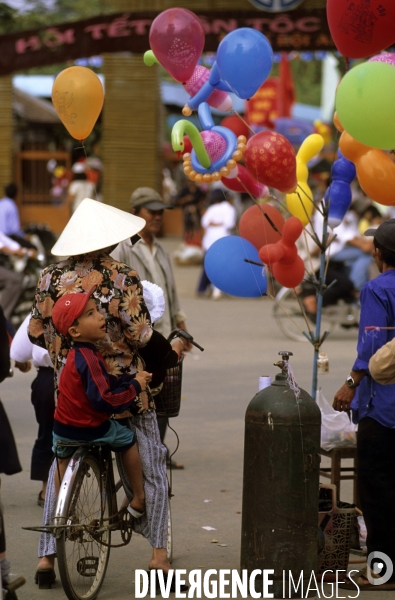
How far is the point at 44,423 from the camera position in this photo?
6.73 m

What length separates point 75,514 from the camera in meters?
4.89

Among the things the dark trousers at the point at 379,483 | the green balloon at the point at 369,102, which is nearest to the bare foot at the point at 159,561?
the dark trousers at the point at 379,483

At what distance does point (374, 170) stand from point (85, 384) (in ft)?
6.59

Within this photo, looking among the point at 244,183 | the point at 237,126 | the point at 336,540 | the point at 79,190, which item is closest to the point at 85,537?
the point at 336,540

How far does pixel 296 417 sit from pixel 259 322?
11.2m

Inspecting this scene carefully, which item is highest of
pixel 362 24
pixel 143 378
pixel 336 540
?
pixel 362 24

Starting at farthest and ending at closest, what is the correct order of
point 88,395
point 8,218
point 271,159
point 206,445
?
1. point 8,218
2. point 206,445
3. point 271,159
4. point 88,395

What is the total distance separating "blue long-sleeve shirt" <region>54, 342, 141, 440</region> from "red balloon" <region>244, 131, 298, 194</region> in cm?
152

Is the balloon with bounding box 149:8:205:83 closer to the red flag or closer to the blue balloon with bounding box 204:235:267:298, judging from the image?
the blue balloon with bounding box 204:235:267:298

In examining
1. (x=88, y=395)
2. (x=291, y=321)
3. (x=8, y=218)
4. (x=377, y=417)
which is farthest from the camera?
(x=8, y=218)

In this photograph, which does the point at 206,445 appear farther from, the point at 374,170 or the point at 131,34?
the point at 131,34

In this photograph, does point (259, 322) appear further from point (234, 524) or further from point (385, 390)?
point (385, 390)

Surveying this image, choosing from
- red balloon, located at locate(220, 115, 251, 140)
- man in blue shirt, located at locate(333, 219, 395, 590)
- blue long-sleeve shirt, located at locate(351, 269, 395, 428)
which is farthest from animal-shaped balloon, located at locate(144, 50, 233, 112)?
blue long-sleeve shirt, located at locate(351, 269, 395, 428)

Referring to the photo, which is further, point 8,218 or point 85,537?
point 8,218
